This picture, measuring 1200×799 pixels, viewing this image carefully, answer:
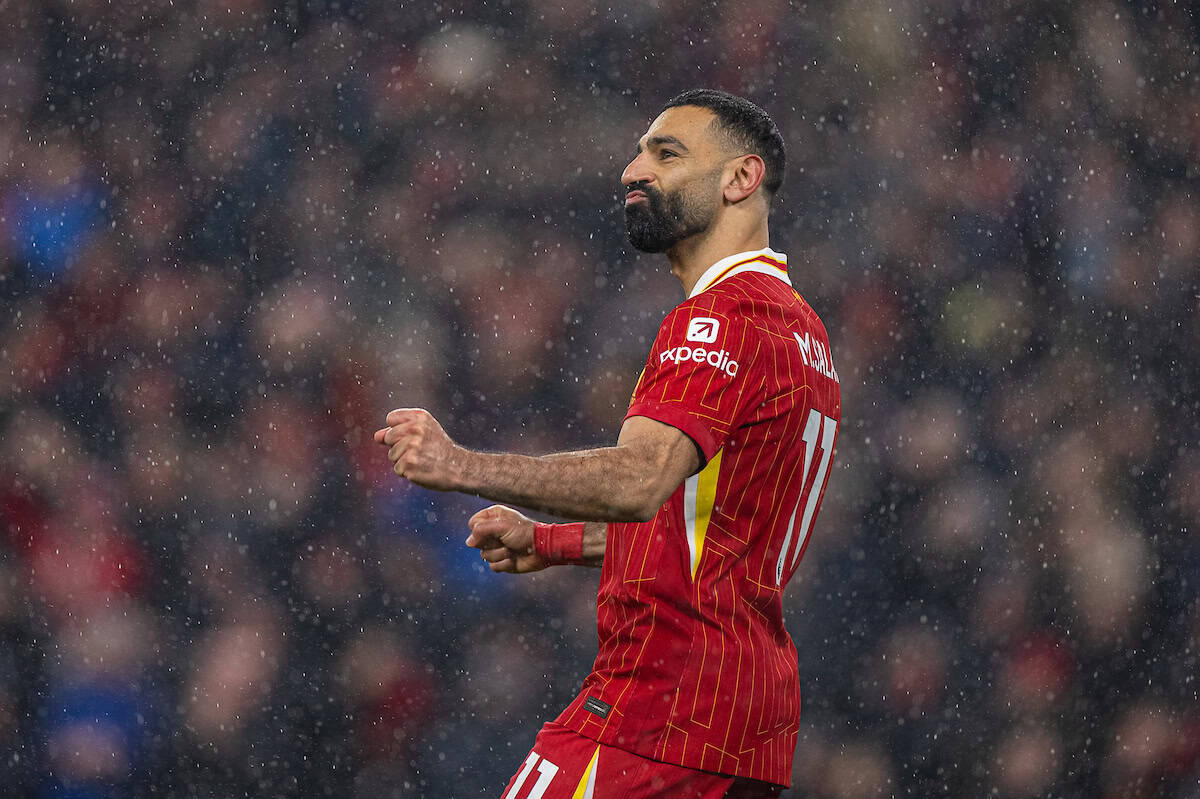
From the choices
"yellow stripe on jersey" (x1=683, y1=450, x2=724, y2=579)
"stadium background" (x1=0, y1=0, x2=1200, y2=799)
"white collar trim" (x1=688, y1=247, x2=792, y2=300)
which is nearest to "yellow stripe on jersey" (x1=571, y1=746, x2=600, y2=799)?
"yellow stripe on jersey" (x1=683, y1=450, x2=724, y2=579)

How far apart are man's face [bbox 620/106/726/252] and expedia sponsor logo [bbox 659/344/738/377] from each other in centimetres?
20

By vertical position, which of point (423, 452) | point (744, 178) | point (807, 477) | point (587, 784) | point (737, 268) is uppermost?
point (744, 178)

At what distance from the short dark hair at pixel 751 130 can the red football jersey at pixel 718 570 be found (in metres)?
0.16

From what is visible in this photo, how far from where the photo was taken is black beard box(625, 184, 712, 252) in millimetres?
1167

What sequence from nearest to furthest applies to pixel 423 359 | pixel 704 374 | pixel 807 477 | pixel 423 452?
pixel 423 452
pixel 704 374
pixel 807 477
pixel 423 359

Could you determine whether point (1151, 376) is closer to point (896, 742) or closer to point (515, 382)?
point (896, 742)

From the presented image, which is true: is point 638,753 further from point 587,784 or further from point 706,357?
point 706,357

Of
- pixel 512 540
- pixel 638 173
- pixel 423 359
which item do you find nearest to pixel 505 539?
pixel 512 540

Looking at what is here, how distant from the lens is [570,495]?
917 mm

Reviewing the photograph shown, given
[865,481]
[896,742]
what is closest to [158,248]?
[865,481]

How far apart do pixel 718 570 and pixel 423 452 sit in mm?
285

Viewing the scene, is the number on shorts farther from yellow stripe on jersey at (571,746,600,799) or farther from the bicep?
the bicep

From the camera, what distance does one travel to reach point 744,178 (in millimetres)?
1182

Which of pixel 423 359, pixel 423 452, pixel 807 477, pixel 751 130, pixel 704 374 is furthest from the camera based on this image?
pixel 423 359
